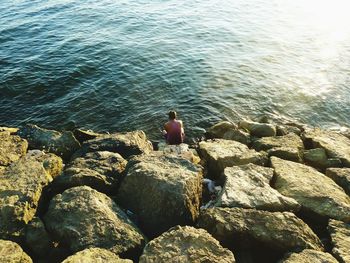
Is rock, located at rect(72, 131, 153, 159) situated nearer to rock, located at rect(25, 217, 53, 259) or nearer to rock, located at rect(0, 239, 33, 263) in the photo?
rock, located at rect(25, 217, 53, 259)

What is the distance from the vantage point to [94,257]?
280 inches

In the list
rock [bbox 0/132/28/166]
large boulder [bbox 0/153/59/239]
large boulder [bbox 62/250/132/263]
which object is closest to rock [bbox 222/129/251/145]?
large boulder [bbox 0/153/59/239]

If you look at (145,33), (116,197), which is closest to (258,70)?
(145,33)

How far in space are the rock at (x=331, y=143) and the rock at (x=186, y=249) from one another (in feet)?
27.3

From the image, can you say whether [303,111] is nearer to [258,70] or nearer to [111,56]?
[258,70]

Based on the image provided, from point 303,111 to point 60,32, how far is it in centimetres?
2322

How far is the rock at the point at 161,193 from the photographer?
885 cm

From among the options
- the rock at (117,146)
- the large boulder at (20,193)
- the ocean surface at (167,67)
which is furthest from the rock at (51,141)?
the ocean surface at (167,67)

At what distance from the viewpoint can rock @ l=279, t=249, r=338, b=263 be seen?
740 cm

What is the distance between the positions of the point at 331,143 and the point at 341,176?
3.58 metres

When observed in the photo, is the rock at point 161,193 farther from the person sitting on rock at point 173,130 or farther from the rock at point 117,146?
the person sitting on rock at point 173,130

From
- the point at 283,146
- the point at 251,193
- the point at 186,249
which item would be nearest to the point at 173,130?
the point at 283,146

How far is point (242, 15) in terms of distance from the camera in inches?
1521

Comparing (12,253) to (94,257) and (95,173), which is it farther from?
(95,173)
